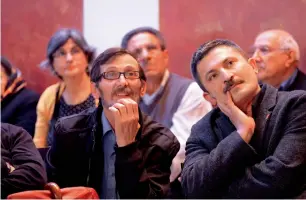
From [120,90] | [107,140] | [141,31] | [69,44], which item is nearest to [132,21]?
[141,31]

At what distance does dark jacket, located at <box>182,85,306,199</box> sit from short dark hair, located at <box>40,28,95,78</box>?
625mm

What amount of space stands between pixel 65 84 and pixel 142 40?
419 mm

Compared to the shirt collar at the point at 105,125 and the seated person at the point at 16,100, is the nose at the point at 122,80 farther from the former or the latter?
the seated person at the point at 16,100

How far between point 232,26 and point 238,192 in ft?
2.34

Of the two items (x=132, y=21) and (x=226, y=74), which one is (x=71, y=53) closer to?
(x=132, y=21)

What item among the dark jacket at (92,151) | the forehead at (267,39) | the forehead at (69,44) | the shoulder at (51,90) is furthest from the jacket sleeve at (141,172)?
the forehead at (267,39)

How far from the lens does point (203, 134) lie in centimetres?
122

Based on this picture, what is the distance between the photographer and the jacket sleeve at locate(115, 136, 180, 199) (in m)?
1.22

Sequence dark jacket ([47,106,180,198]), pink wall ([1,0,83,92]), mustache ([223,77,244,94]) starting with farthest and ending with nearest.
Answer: pink wall ([1,0,83,92]) < dark jacket ([47,106,180,198]) < mustache ([223,77,244,94])

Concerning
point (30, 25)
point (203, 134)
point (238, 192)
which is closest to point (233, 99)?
point (203, 134)

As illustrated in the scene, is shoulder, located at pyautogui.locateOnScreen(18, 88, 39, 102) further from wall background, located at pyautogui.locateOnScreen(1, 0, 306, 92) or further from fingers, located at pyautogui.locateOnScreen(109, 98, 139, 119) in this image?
fingers, located at pyautogui.locateOnScreen(109, 98, 139, 119)

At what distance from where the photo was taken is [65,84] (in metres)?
1.57

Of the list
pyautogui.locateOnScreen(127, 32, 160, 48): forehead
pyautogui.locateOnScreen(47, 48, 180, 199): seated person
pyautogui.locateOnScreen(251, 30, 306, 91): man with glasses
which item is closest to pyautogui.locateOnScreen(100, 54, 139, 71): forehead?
pyautogui.locateOnScreen(47, 48, 180, 199): seated person

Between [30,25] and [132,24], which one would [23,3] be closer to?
[30,25]
